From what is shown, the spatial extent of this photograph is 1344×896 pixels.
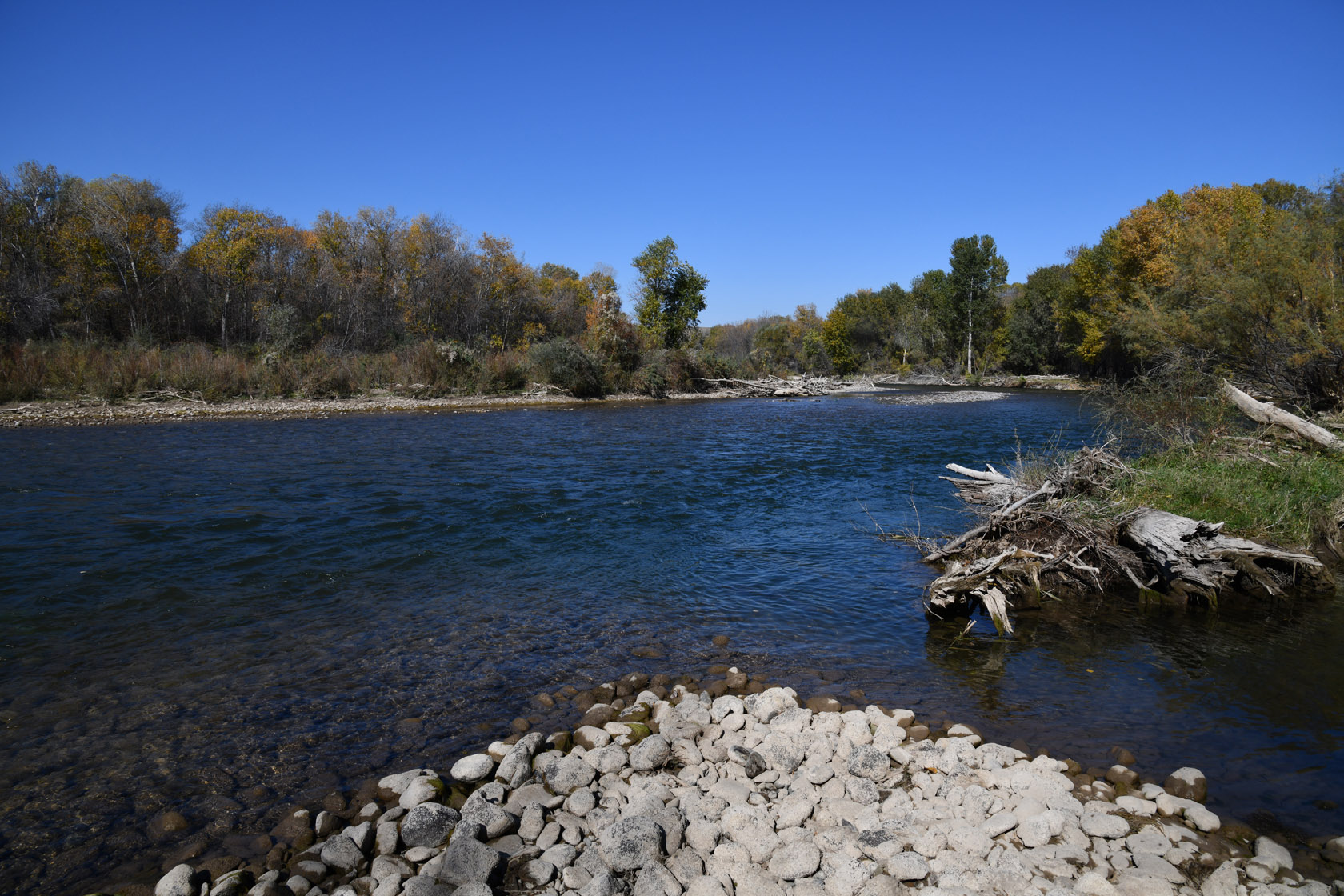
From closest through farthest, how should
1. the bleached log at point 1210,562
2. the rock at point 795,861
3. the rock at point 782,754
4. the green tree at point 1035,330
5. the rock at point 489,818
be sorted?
1. the rock at point 795,861
2. the rock at point 489,818
3. the rock at point 782,754
4. the bleached log at point 1210,562
5. the green tree at point 1035,330

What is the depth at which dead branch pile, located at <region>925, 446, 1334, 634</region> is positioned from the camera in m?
8.02

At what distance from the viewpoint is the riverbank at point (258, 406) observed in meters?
26.1

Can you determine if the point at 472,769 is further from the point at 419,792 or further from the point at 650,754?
the point at 650,754

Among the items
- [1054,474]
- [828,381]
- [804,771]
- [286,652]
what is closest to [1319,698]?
[1054,474]

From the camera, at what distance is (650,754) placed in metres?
5.16

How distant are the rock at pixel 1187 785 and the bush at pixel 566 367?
38369 mm

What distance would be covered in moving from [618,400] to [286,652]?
36.1 meters

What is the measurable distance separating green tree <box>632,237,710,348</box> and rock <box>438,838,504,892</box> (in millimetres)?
47294

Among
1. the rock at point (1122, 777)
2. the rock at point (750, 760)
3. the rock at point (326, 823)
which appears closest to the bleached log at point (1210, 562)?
the rock at point (1122, 777)

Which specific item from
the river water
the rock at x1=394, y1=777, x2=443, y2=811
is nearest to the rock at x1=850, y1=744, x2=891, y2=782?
the river water

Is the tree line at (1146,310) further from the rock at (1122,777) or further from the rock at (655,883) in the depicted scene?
the rock at (655,883)

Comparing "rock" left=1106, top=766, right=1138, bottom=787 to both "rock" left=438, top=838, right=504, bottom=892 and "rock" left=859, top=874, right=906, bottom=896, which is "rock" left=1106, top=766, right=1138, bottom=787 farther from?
"rock" left=438, top=838, right=504, bottom=892

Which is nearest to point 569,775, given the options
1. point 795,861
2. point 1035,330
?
point 795,861

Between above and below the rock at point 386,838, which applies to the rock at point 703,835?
below
